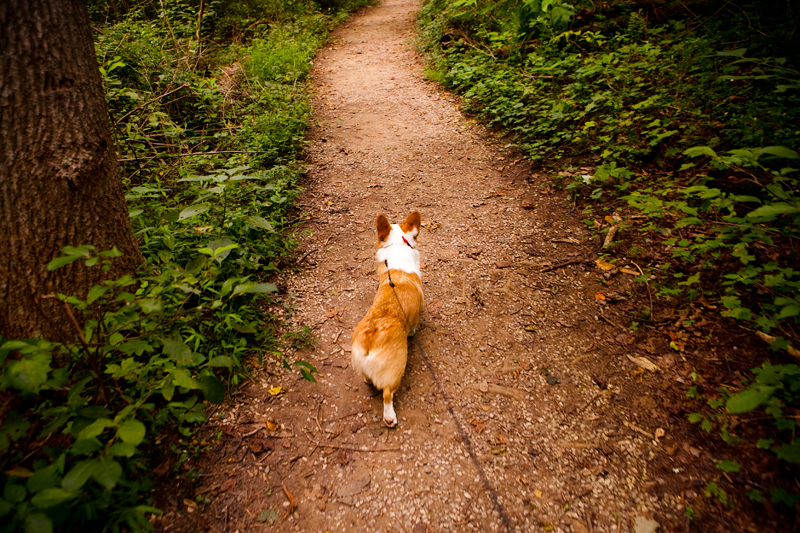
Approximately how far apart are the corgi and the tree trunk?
1919 mm

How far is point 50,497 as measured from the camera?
1.32 m

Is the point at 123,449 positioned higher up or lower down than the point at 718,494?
higher up

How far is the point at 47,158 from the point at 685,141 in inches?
228

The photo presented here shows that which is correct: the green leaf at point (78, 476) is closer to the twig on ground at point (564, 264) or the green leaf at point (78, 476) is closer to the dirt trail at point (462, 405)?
the dirt trail at point (462, 405)

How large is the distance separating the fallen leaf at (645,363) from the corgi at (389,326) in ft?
6.07

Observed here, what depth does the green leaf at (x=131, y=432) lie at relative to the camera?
1401mm

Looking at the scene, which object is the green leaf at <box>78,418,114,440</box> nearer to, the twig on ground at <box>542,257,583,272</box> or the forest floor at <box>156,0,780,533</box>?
the forest floor at <box>156,0,780,533</box>

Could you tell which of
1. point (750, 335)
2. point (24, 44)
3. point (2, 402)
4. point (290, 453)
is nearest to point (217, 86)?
point (24, 44)

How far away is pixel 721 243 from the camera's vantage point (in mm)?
2867

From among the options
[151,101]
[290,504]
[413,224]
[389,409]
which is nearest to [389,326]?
[389,409]

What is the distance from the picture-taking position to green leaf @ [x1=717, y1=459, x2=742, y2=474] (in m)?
1.97

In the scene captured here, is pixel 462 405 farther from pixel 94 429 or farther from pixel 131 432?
pixel 94 429

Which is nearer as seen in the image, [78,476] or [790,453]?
[78,476]

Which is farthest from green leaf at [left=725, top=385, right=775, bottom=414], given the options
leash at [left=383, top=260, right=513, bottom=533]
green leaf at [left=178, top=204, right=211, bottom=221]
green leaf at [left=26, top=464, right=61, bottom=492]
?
green leaf at [left=178, top=204, right=211, bottom=221]
